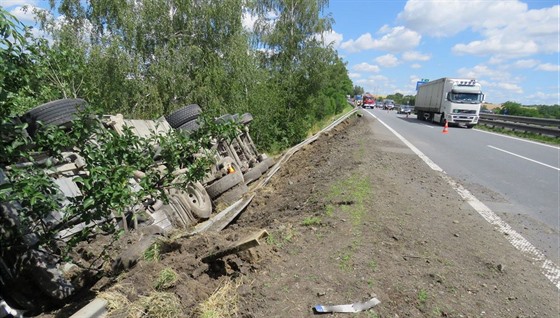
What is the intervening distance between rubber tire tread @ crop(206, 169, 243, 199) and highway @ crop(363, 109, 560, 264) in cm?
479

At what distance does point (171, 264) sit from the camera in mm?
3680

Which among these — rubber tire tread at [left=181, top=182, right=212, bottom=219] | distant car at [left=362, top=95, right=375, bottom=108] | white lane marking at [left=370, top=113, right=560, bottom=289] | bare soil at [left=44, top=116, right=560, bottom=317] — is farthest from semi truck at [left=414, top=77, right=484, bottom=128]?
distant car at [left=362, top=95, right=375, bottom=108]

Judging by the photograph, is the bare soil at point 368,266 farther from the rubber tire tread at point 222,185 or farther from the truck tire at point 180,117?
the truck tire at point 180,117

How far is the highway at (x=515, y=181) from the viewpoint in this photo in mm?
5359

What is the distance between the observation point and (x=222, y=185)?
7859 mm

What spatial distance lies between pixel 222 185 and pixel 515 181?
6535mm

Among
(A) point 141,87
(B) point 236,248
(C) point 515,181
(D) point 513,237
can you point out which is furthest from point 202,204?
(A) point 141,87

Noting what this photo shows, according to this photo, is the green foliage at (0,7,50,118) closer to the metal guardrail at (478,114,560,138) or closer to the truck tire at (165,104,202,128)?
the truck tire at (165,104,202,128)

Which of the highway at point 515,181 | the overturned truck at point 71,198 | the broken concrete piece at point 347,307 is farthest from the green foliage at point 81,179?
→ the highway at point 515,181

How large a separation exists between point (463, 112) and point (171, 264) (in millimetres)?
25028

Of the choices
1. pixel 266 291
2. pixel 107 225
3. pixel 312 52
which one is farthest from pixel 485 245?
pixel 312 52

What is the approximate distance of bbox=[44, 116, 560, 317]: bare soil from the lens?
309 cm

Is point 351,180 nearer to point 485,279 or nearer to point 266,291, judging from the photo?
point 485,279

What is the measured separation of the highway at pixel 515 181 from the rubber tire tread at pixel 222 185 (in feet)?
15.7
